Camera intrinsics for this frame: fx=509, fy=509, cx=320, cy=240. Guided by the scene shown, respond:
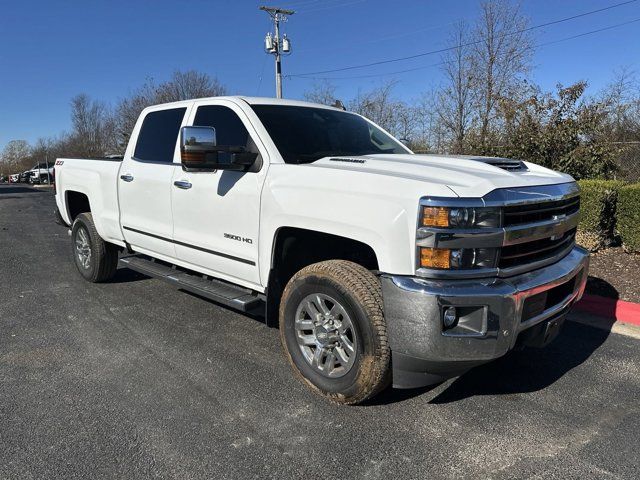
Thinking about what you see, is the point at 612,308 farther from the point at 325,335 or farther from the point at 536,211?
the point at 325,335

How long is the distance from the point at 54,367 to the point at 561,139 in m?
8.13

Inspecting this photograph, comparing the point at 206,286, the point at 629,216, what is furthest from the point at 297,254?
the point at 629,216

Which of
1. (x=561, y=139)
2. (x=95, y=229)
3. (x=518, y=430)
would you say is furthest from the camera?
(x=561, y=139)

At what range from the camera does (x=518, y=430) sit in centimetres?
294

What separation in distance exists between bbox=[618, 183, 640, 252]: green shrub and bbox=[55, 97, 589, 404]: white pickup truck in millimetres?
3633

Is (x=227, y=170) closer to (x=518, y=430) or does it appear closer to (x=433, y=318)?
(x=433, y=318)

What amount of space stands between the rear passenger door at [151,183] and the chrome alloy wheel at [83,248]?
1120mm

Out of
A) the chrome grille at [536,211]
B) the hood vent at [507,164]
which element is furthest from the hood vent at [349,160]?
the chrome grille at [536,211]

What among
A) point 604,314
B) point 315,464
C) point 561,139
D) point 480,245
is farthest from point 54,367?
point 561,139

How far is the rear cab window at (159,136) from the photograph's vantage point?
15.4 feet

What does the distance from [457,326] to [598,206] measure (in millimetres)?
5259

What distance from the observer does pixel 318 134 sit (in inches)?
162

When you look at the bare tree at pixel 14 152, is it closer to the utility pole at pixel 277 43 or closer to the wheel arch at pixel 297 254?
the utility pole at pixel 277 43

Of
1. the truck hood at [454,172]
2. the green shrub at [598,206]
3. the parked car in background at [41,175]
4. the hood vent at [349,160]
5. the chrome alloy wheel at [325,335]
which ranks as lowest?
the parked car in background at [41,175]
